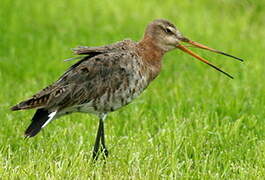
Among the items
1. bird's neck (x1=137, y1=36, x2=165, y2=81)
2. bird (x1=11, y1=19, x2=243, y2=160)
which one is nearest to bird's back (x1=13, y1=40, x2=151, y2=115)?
bird (x1=11, y1=19, x2=243, y2=160)

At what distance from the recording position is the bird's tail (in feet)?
23.0

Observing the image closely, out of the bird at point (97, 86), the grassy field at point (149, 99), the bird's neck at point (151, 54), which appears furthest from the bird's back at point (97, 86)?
the grassy field at point (149, 99)

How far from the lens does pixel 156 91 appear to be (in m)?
10.3

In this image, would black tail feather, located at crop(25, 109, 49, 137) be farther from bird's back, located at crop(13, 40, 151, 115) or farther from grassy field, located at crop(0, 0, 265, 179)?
grassy field, located at crop(0, 0, 265, 179)

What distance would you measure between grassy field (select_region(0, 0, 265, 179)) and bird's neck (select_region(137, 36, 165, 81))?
2.79ft

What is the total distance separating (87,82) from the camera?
7.51 meters

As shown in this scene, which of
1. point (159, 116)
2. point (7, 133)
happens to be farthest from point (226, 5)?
point (7, 133)

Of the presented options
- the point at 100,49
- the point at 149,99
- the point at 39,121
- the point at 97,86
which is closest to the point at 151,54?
the point at 100,49

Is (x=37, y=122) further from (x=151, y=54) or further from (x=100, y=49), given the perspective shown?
(x=151, y=54)

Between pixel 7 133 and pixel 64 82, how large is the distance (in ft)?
4.49

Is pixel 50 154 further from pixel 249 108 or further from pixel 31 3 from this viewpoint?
pixel 31 3

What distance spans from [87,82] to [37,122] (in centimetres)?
74

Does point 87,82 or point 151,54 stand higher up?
point 151,54

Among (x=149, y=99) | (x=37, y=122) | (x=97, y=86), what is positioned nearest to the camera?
(x=37, y=122)
